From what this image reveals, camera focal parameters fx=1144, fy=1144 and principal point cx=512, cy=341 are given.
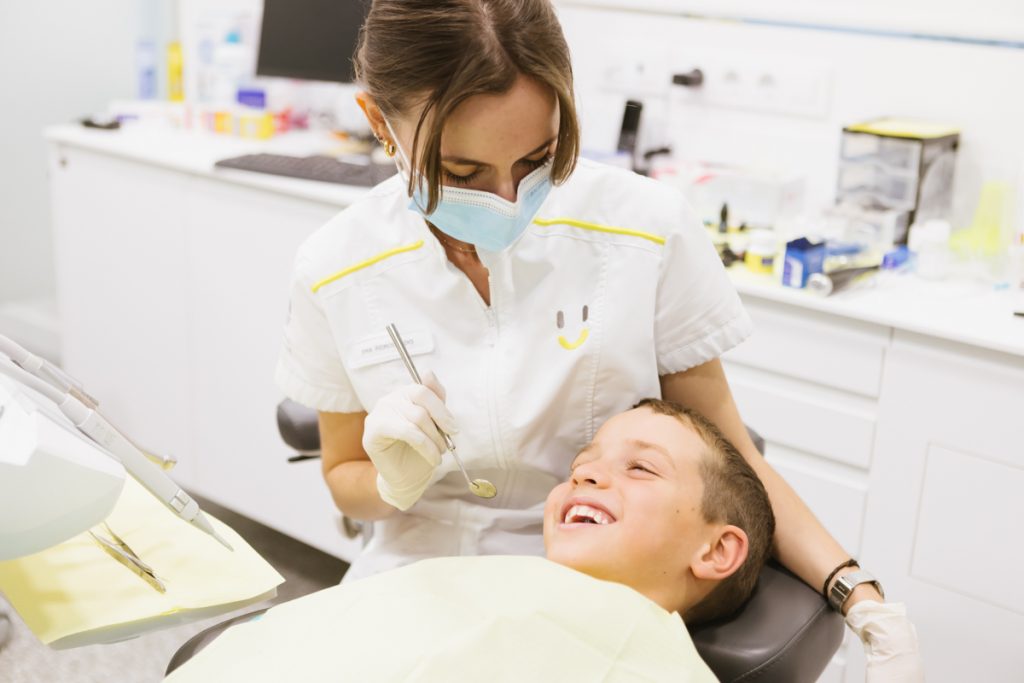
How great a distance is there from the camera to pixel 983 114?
214 cm

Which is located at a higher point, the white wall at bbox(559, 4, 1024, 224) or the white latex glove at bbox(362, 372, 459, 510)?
the white wall at bbox(559, 4, 1024, 224)

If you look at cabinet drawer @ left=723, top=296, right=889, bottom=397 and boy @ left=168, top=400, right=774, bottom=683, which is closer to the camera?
boy @ left=168, top=400, right=774, bottom=683

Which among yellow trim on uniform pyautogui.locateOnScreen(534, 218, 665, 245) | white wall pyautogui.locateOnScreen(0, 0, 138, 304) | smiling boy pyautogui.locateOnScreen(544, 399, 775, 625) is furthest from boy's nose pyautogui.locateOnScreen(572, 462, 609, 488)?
white wall pyautogui.locateOnScreen(0, 0, 138, 304)

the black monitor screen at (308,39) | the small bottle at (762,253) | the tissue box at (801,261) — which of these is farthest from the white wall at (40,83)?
the tissue box at (801,261)

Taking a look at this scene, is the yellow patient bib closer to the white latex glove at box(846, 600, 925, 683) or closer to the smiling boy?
the smiling boy

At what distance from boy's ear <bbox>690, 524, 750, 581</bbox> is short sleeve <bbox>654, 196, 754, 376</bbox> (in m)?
0.22

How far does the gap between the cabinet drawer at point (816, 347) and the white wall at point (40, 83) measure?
7.90 feet

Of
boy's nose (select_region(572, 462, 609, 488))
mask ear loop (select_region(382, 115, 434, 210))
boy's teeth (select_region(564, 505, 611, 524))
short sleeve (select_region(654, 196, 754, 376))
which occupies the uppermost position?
mask ear loop (select_region(382, 115, 434, 210))

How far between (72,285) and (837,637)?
2.45 m

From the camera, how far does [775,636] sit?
1.21 meters

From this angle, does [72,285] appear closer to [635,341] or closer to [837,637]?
[635,341]

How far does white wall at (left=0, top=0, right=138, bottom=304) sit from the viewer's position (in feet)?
11.2

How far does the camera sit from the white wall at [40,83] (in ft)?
11.2

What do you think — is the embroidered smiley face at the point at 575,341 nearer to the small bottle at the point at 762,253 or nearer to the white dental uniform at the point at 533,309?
the white dental uniform at the point at 533,309
